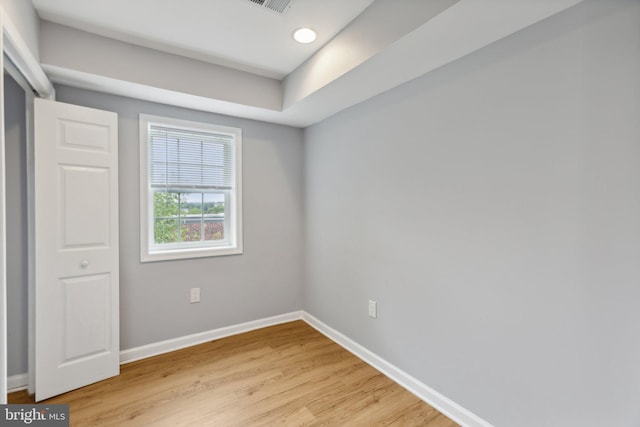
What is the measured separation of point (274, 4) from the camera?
1.73 meters

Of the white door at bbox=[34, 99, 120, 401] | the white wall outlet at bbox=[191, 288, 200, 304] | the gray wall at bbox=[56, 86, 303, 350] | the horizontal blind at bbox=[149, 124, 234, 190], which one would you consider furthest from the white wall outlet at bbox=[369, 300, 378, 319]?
the white door at bbox=[34, 99, 120, 401]

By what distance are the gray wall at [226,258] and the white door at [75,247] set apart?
247 millimetres

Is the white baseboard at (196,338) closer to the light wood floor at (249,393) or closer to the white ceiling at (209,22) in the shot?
the light wood floor at (249,393)

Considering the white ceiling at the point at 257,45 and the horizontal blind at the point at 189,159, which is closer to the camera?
the white ceiling at the point at 257,45

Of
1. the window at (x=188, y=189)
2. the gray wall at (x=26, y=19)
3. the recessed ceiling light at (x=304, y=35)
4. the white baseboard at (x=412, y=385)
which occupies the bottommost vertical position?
the white baseboard at (x=412, y=385)

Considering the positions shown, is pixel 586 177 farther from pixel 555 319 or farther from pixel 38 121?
pixel 38 121

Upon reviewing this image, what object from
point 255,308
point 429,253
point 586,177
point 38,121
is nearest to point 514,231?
point 586,177

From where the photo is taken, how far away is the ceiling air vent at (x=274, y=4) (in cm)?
171

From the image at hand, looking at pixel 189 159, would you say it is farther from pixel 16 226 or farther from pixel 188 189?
pixel 16 226

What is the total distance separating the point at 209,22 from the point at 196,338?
8.55ft

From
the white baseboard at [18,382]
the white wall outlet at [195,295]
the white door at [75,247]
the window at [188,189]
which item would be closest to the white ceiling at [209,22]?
the white door at [75,247]

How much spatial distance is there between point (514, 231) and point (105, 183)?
272 cm

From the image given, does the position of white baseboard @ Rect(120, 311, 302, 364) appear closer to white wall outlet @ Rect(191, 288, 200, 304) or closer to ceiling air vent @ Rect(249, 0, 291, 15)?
white wall outlet @ Rect(191, 288, 200, 304)

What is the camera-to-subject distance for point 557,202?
1.39 m
